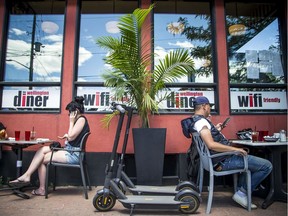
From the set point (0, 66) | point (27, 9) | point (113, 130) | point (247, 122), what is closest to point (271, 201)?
point (247, 122)

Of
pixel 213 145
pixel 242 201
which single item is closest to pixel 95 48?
pixel 213 145

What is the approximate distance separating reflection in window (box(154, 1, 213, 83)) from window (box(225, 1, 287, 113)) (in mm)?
434

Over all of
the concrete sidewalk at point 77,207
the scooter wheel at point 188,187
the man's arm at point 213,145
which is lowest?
the concrete sidewalk at point 77,207

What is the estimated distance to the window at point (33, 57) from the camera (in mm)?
5043

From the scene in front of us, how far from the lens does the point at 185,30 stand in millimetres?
5562

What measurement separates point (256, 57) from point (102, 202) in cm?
403

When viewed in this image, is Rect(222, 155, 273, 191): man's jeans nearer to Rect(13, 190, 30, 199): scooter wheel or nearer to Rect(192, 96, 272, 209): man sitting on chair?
Rect(192, 96, 272, 209): man sitting on chair

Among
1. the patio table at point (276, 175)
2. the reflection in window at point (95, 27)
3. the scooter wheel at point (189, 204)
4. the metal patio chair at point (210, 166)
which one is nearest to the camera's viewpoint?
the scooter wheel at point (189, 204)

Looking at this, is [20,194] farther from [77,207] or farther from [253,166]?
[253,166]

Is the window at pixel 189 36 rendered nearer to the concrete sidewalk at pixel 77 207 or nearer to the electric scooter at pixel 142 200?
the concrete sidewalk at pixel 77 207

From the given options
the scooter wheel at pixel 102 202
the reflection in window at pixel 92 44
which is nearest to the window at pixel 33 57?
the reflection in window at pixel 92 44

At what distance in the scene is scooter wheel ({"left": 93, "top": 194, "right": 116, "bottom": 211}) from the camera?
3205 millimetres

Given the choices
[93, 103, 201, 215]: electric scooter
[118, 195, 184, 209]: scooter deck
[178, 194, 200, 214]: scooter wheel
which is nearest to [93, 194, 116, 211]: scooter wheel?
[93, 103, 201, 215]: electric scooter

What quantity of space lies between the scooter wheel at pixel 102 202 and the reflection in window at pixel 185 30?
9.72ft
